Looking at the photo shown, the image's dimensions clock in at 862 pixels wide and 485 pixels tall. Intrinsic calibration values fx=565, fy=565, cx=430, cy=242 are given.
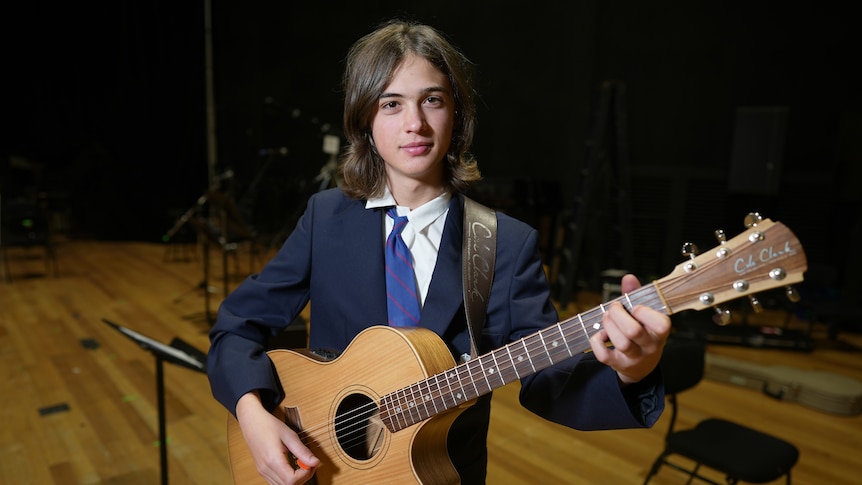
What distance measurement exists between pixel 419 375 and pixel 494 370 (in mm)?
143

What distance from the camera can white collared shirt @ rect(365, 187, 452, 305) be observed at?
1.19 meters

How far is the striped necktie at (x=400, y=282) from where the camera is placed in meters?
1.18

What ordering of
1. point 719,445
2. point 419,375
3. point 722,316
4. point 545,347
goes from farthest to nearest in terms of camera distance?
point 719,445
point 419,375
point 545,347
point 722,316

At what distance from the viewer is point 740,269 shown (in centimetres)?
78

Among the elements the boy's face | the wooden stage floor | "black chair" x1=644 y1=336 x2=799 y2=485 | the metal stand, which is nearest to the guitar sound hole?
the boy's face

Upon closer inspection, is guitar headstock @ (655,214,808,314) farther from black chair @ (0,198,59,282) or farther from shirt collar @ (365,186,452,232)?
black chair @ (0,198,59,282)

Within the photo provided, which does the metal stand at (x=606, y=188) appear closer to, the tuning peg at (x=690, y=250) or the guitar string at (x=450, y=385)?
the guitar string at (x=450, y=385)

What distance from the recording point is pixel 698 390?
12.5ft

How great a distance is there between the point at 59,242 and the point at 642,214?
331 inches

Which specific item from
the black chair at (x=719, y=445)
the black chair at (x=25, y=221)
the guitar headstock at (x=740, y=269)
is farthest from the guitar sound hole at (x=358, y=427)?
the black chair at (x=25, y=221)

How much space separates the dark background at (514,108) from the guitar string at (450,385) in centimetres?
272

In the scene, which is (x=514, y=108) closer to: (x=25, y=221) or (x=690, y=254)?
(x=690, y=254)

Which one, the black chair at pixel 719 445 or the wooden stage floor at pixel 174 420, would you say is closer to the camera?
the black chair at pixel 719 445

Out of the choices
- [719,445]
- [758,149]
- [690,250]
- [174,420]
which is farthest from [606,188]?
[690,250]
